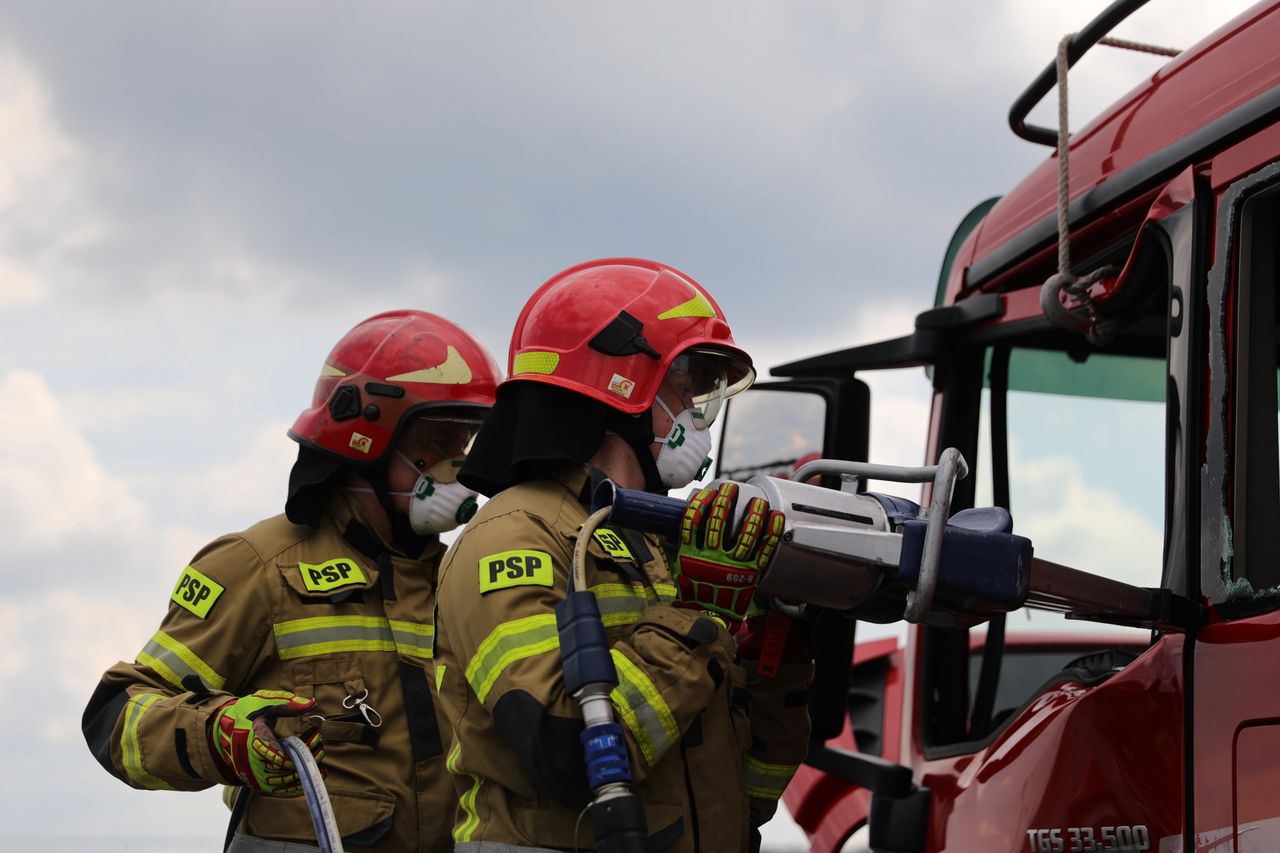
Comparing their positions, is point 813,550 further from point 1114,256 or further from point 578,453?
point 1114,256

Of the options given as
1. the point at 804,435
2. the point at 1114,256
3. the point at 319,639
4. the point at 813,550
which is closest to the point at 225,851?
the point at 319,639

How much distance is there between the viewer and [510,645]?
226cm

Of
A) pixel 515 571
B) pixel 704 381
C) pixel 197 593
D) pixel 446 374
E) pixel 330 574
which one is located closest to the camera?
pixel 515 571

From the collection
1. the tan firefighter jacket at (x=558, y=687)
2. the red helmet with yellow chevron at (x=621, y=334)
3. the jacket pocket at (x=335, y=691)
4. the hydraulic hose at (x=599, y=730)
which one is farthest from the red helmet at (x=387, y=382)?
the hydraulic hose at (x=599, y=730)

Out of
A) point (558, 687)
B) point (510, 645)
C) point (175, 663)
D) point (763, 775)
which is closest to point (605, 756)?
point (558, 687)

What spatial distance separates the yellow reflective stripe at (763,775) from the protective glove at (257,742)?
0.93 metres

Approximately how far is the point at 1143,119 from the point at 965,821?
1505mm

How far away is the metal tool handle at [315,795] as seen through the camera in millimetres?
2580

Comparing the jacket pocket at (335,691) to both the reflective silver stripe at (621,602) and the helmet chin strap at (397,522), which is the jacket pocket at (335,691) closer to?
the helmet chin strap at (397,522)

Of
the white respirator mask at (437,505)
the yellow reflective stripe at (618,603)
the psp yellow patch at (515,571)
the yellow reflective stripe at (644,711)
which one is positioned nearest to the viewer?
the yellow reflective stripe at (644,711)

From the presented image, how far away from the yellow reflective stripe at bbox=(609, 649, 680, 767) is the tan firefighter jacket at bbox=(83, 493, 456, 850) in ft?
4.18

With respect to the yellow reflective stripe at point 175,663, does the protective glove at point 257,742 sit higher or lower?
lower

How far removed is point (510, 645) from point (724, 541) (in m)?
0.42

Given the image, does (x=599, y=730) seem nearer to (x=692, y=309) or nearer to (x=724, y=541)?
(x=724, y=541)
